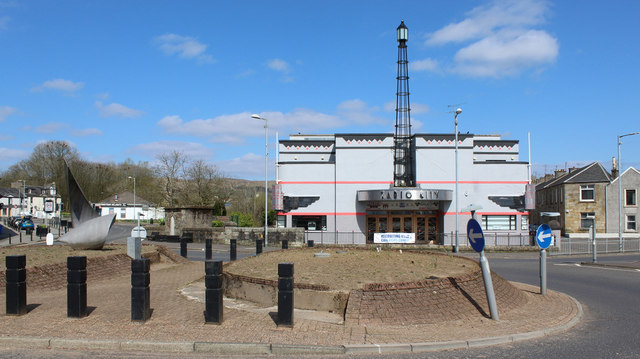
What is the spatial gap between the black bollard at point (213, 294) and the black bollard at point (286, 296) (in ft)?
3.28

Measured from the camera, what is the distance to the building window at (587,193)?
50.2 metres

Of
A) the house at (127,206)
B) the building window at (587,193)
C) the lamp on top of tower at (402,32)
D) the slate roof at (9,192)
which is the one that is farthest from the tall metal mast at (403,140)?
the slate roof at (9,192)

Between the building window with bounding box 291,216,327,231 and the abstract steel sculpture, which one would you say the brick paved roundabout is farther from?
the building window with bounding box 291,216,327,231

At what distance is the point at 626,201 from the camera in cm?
4978

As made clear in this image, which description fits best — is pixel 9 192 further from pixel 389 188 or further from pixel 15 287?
pixel 15 287

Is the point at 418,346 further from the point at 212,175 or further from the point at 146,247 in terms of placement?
the point at 212,175

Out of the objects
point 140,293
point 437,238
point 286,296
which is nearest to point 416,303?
point 286,296

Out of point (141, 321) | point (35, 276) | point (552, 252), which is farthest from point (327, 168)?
point (141, 321)

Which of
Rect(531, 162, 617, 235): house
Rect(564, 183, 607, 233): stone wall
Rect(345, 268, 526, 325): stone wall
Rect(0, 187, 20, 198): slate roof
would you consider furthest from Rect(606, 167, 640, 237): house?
Rect(0, 187, 20, 198): slate roof

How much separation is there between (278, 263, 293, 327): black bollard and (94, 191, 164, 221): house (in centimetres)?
7369

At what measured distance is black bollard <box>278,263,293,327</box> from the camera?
799 centimetres

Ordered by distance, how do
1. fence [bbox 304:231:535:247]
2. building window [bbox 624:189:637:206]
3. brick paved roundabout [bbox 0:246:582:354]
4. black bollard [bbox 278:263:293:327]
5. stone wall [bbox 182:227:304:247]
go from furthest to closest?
building window [bbox 624:189:637:206], fence [bbox 304:231:535:247], stone wall [bbox 182:227:304:247], black bollard [bbox 278:263:293:327], brick paved roundabout [bbox 0:246:582:354]

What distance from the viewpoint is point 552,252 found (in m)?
31.5

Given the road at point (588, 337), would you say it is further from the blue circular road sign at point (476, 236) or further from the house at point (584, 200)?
the house at point (584, 200)
